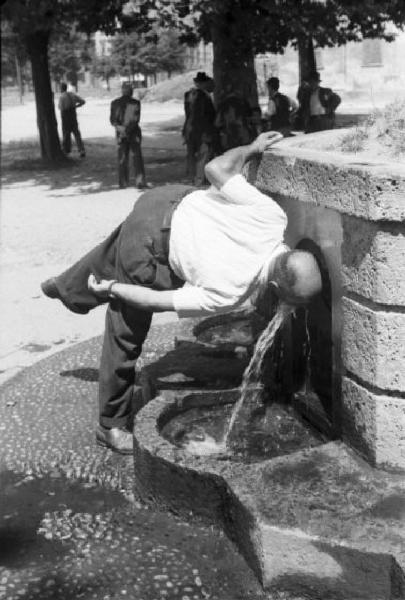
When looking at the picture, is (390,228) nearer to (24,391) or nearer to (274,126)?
(24,391)

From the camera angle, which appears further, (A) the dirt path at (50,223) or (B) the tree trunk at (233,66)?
(B) the tree trunk at (233,66)

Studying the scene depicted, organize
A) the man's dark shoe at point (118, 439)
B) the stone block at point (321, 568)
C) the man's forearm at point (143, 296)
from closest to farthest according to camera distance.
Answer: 1. the stone block at point (321, 568)
2. the man's forearm at point (143, 296)
3. the man's dark shoe at point (118, 439)

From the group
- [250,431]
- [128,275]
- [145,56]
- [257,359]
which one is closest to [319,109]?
[257,359]

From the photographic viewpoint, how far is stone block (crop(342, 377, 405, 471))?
3365 millimetres

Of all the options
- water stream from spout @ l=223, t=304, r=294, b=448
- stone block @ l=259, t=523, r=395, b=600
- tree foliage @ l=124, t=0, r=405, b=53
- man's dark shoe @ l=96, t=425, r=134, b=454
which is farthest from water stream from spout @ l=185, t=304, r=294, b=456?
tree foliage @ l=124, t=0, r=405, b=53

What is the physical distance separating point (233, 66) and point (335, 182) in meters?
10.2

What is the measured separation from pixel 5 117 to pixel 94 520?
107 ft

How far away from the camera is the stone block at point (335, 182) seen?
10.2 feet

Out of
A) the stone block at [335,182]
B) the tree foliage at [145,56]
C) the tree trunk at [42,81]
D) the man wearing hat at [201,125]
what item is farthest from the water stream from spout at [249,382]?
the tree foliage at [145,56]

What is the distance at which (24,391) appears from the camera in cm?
517

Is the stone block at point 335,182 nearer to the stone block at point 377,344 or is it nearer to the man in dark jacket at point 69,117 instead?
the stone block at point 377,344

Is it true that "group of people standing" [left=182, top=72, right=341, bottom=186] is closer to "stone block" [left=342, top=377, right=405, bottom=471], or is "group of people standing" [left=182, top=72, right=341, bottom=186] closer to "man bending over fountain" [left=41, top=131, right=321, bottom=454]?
"man bending over fountain" [left=41, top=131, right=321, bottom=454]

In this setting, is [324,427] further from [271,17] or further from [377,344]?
[271,17]

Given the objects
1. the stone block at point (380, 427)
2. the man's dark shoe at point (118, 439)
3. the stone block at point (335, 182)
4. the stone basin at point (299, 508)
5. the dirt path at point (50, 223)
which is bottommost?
the dirt path at point (50, 223)
